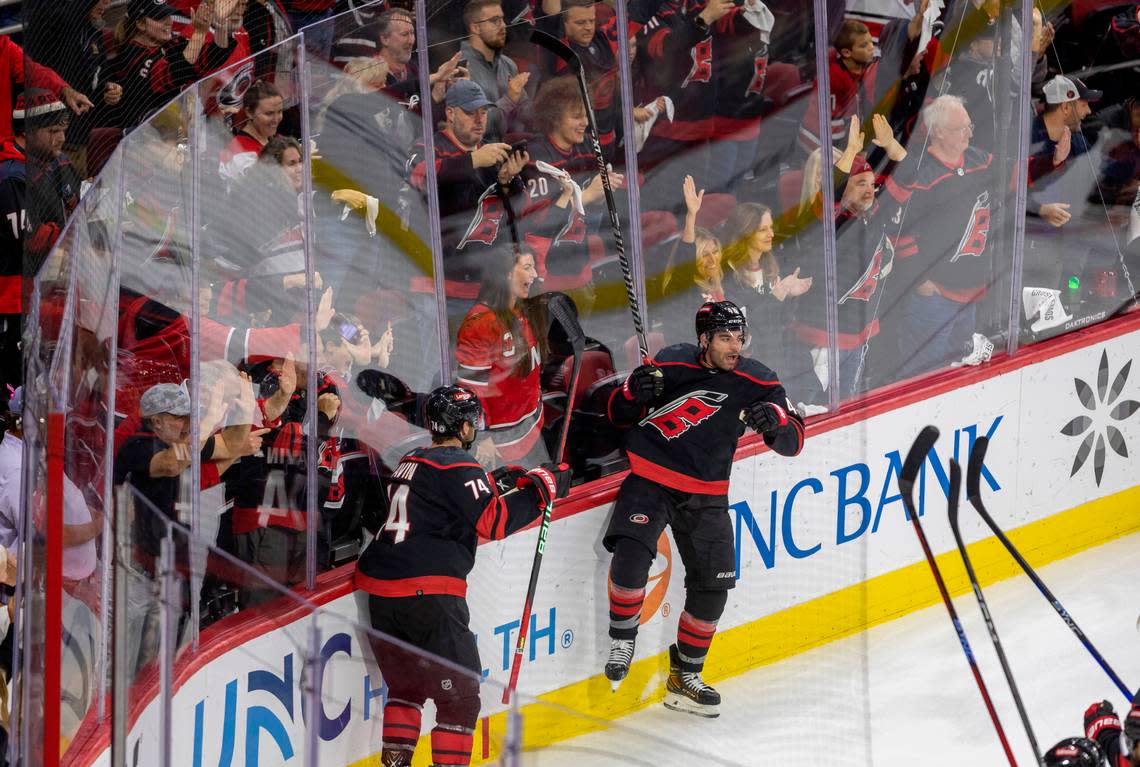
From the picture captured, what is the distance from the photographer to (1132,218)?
262 inches

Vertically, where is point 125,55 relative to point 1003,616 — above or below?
above

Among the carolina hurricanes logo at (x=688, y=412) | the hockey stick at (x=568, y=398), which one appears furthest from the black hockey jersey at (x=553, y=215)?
the carolina hurricanes logo at (x=688, y=412)

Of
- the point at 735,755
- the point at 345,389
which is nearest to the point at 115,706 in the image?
the point at 345,389

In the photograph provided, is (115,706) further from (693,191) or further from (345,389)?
(693,191)

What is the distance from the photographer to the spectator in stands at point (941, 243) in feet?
19.7

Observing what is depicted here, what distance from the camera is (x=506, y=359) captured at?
5.06 metres

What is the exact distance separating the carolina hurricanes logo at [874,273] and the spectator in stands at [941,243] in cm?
4

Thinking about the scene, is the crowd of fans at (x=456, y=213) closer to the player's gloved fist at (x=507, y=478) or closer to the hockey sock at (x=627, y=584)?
the player's gloved fist at (x=507, y=478)

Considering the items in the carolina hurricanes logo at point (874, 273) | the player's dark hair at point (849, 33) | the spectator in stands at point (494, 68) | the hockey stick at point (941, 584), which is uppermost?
the player's dark hair at point (849, 33)

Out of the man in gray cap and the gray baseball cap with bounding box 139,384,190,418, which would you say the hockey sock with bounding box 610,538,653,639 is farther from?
the gray baseball cap with bounding box 139,384,190,418

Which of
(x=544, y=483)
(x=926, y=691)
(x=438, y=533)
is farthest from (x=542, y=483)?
(x=926, y=691)

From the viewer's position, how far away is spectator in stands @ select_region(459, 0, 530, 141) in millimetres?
4797

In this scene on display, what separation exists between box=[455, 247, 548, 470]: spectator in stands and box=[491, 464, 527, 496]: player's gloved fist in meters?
0.15

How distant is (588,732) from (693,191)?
108 inches
